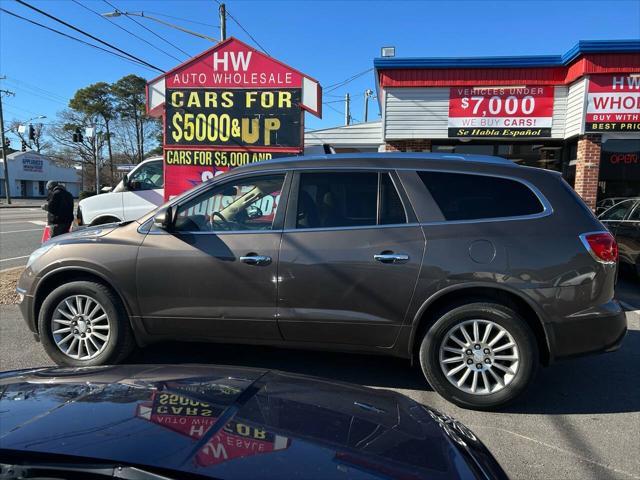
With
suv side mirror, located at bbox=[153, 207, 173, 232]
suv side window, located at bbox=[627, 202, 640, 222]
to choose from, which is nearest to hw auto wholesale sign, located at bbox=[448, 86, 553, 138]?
suv side window, located at bbox=[627, 202, 640, 222]

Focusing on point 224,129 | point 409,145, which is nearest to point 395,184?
point 224,129

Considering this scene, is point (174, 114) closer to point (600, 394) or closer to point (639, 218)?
point (600, 394)

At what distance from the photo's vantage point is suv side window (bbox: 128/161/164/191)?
9531mm

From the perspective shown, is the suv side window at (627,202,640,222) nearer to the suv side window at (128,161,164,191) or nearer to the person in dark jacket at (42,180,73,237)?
the suv side window at (128,161,164,191)

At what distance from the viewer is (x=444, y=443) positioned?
1898 mm

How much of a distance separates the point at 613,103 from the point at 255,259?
1036 centimetres

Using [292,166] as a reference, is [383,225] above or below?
below

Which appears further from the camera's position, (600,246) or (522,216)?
(522,216)

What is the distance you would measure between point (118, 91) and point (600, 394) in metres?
62.8

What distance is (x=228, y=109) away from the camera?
321 inches

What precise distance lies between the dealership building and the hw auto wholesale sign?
0.02 meters

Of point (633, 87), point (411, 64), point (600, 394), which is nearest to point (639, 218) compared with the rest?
point (633, 87)

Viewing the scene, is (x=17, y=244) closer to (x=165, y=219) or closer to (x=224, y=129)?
(x=224, y=129)

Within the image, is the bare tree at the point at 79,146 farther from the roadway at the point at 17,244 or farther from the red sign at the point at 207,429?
the red sign at the point at 207,429
